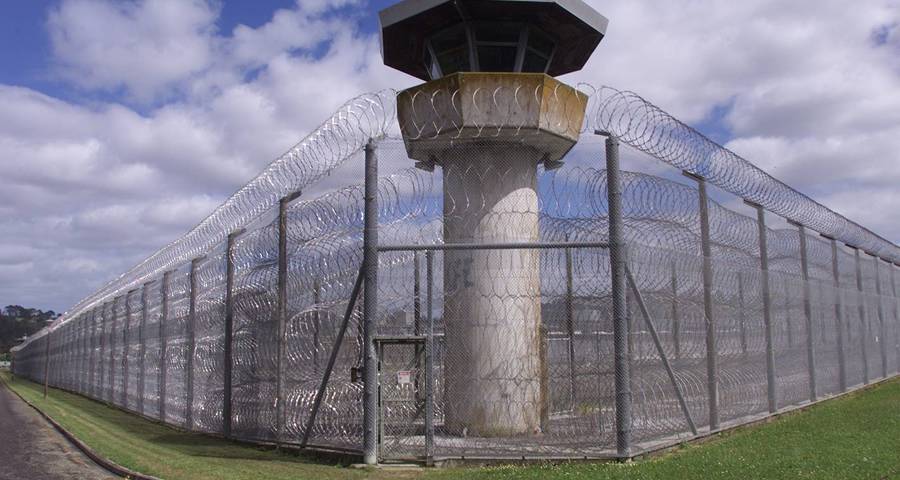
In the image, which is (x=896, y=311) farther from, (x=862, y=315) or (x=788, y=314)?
(x=788, y=314)

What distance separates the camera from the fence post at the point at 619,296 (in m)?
8.52

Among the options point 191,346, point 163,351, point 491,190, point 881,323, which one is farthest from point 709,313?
point 881,323

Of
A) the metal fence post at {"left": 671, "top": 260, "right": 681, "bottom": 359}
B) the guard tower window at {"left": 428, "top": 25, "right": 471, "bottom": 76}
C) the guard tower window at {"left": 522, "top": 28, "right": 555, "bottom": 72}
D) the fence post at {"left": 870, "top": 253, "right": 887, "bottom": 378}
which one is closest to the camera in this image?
the metal fence post at {"left": 671, "top": 260, "right": 681, "bottom": 359}

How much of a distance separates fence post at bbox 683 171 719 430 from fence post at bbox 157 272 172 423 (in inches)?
390

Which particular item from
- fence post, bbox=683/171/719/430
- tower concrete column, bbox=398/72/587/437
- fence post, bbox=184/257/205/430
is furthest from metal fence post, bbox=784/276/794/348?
fence post, bbox=184/257/205/430

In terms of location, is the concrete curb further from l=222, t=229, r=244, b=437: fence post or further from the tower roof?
the tower roof

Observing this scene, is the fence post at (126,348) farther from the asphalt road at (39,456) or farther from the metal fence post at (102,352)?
the metal fence post at (102,352)

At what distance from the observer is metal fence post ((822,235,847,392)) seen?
16.1 m

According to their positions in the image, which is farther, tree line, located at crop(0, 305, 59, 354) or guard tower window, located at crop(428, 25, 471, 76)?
tree line, located at crop(0, 305, 59, 354)

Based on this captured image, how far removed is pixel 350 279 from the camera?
31.6ft

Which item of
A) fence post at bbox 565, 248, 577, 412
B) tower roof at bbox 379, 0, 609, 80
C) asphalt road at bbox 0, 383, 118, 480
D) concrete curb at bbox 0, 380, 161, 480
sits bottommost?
asphalt road at bbox 0, 383, 118, 480

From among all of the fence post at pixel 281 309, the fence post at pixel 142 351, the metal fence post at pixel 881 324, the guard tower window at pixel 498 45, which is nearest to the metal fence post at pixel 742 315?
the guard tower window at pixel 498 45

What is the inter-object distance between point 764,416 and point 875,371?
374 inches

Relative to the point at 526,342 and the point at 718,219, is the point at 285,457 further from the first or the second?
the point at 718,219
